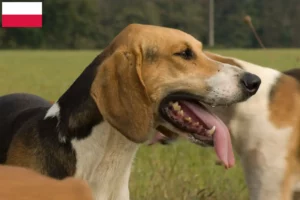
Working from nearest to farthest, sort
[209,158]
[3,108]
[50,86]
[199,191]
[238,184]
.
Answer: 1. [3,108]
2. [199,191]
3. [238,184]
4. [209,158]
5. [50,86]

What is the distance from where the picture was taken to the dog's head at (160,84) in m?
4.59

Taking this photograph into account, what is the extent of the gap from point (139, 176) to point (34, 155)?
97.7 inches

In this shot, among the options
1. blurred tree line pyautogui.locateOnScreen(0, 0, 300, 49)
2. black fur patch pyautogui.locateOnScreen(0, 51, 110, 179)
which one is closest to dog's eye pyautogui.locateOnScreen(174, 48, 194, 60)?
black fur patch pyautogui.locateOnScreen(0, 51, 110, 179)

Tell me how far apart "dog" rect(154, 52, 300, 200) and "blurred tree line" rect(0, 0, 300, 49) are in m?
57.2

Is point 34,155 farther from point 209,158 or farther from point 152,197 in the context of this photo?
point 209,158

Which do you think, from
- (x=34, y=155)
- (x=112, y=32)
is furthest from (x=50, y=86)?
(x=112, y=32)

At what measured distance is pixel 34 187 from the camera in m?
2.34

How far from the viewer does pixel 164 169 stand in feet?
24.1

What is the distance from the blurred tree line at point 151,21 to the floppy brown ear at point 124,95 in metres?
58.1

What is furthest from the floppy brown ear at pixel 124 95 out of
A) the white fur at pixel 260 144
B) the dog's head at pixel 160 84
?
the white fur at pixel 260 144

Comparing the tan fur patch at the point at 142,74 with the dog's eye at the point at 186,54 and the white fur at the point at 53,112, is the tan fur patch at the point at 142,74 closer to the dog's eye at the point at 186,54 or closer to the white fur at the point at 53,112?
the dog's eye at the point at 186,54

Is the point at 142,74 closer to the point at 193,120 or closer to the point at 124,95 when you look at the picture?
the point at 124,95

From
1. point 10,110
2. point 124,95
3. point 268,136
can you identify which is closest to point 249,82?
point 124,95

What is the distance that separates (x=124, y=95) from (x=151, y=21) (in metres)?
60.8
